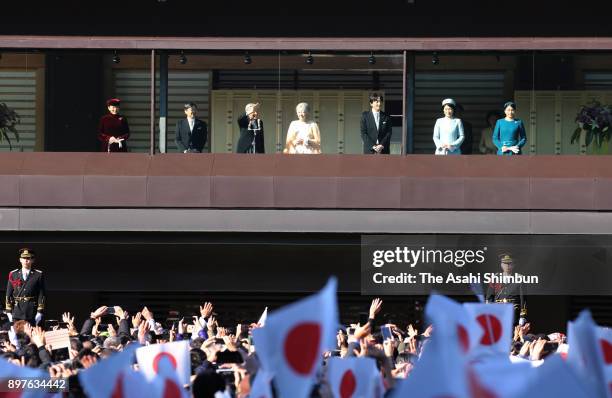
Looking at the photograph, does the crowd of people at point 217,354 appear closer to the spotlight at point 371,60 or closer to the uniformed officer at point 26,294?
the uniformed officer at point 26,294

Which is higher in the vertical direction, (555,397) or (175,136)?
(175,136)

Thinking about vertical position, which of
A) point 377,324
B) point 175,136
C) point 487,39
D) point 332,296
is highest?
point 487,39

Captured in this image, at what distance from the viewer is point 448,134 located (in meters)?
24.0

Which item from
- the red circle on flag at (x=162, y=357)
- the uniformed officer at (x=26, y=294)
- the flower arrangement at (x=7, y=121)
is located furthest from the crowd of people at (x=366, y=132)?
the red circle on flag at (x=162, y=357)

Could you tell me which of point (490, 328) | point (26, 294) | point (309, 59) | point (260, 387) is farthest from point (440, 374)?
point (309, 59)

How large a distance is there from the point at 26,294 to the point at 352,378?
476 inches

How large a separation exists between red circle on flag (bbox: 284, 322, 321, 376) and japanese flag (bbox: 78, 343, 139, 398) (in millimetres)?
863

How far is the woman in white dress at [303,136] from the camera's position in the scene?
23734 millimetres

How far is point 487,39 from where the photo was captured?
80.6ft

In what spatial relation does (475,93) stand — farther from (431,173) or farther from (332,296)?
(332,296)
